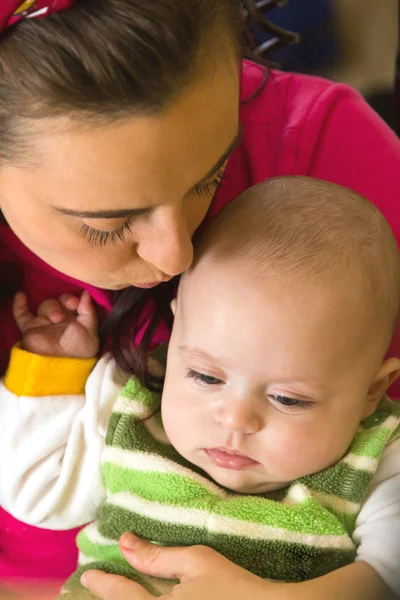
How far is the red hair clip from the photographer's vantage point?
715 mm

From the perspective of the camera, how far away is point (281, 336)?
0.90 metres

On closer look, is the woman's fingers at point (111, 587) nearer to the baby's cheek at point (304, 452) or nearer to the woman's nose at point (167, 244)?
the baby's cheek at point (304, 452)

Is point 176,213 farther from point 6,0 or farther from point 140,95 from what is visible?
point 6,0

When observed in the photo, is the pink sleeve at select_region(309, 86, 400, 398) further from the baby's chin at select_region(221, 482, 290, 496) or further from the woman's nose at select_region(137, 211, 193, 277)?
the woman's nose at select_region(137, 211, 193, 277)

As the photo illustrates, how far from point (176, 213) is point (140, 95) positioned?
15 cm

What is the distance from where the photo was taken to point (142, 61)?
0.72m

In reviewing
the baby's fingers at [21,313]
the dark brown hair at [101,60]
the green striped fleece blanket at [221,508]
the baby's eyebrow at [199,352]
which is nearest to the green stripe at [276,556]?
the green striped fleece blanket at [221,508]

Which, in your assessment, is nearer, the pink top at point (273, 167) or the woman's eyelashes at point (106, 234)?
the woman's eyelashes at point (106, 234)

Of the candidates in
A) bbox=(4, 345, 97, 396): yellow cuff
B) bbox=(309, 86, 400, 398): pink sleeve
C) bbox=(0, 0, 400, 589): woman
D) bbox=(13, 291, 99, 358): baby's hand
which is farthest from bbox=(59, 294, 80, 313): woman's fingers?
bbox=(309, 86, 400, 398): pink sleeve

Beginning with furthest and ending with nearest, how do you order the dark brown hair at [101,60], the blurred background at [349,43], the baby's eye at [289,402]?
the blurred background at [349,43], the baby's eye at [289,402], the dark brown hair at [101,60]

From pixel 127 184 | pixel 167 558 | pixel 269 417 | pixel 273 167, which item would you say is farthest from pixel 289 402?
pixel 273 167

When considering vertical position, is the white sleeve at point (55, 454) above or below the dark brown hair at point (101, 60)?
below

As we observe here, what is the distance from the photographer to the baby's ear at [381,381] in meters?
0.98

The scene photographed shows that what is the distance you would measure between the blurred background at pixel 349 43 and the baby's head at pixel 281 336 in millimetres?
956
